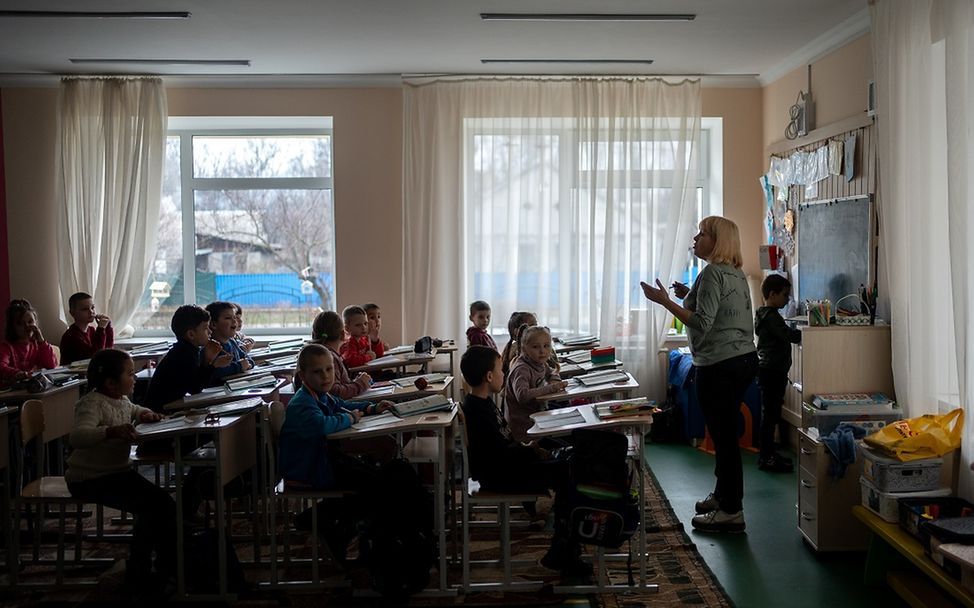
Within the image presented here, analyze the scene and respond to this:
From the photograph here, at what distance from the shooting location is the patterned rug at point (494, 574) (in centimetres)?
373

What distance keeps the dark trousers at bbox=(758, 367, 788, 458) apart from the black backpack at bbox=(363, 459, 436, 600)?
10.1ft

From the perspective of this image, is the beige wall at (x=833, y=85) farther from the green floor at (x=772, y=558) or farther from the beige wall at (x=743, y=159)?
the green floor at (x=772, y=558)

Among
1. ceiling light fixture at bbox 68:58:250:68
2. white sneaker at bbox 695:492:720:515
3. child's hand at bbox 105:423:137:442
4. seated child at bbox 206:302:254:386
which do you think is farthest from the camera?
ceiling light fixture at bbox 68:58:250:68

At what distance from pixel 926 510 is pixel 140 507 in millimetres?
3205

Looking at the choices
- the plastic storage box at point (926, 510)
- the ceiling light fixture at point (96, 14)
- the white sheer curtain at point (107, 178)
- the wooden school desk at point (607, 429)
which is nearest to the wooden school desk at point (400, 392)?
the wooden school desk at point (607, 429)

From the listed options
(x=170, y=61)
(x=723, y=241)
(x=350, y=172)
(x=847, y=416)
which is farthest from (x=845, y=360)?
(x=170, y=61)

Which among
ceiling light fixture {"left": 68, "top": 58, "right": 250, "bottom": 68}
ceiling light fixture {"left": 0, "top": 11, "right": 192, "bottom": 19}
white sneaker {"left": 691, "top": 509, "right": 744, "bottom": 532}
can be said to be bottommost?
white sneaker {"left": 691, "top": 509, "right": 744, "bottom": 532}

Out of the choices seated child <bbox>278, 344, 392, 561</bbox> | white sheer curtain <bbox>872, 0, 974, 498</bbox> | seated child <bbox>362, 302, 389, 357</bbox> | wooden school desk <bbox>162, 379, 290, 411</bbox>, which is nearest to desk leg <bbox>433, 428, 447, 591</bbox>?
seated child <bbox>278, 344, 392, 561</bbox>

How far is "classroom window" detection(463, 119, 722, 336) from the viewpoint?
25.3 ft

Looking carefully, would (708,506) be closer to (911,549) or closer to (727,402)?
(727,402)

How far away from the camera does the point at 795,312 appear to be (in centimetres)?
679

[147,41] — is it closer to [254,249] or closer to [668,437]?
[254,249]

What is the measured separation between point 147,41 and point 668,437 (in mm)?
4834

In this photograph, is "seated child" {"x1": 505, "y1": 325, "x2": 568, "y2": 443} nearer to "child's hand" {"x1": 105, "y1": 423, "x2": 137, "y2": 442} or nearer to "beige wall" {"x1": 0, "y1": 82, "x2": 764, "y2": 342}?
"child's hand" {"x1": 105, "y1": 423, "x2": 137, "y2": 442}
